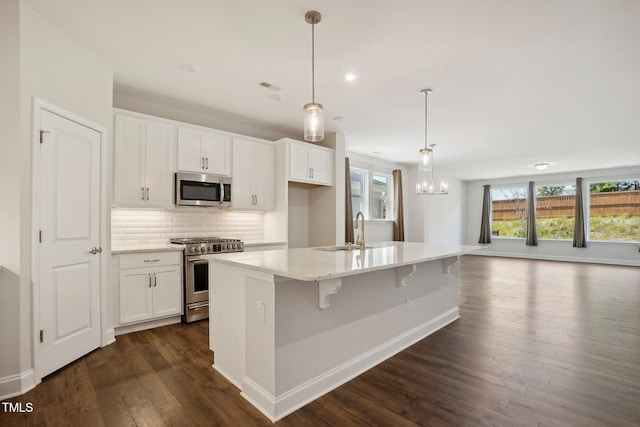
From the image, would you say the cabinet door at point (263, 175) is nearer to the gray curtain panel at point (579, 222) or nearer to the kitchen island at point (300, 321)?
the kitchen island at point (300, 321)

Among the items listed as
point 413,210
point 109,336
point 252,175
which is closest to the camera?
point 109,336

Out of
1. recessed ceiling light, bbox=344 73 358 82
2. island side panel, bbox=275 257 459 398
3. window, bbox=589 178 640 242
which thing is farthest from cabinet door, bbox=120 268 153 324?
window, bbox=589 178 640 242

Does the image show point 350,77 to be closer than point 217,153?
Yes

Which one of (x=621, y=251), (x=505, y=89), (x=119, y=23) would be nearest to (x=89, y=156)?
(x=119, y=23)

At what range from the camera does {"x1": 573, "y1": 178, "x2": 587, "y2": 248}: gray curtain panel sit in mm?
9047

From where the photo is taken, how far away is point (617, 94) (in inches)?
143

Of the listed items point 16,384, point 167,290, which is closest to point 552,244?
point 167,290

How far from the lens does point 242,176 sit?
449 cm

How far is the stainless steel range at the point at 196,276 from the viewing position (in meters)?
3.68

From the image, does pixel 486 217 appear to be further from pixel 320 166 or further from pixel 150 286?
pixel 150 286

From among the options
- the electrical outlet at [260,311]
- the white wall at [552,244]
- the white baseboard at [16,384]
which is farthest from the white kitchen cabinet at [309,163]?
the white wall at [552,244]

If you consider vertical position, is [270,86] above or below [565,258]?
above

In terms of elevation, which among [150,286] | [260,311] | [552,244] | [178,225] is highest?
[178,225]

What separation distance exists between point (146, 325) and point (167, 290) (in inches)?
16.7
